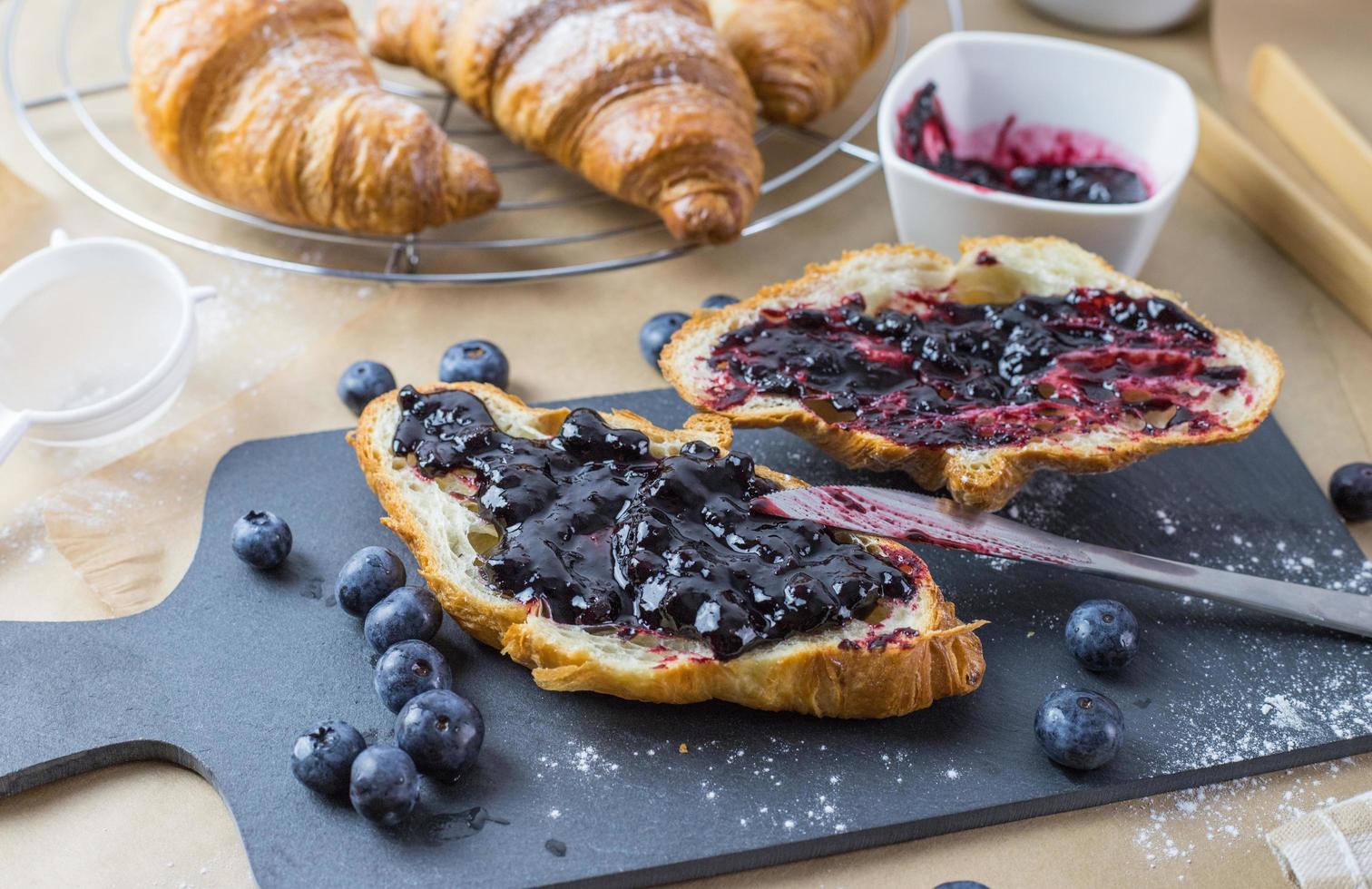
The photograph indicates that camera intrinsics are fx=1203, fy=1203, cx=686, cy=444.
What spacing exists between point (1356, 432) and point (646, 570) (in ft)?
6.86

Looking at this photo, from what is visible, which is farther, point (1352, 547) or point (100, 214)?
point (100, 214)

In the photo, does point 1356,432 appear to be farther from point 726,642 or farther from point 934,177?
point 726,642

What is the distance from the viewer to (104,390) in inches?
118

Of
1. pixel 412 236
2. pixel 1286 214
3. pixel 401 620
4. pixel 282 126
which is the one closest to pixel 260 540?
pixel 401 620

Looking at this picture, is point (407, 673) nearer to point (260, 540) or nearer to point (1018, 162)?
point (260, 540)

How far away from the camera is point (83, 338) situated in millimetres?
3033

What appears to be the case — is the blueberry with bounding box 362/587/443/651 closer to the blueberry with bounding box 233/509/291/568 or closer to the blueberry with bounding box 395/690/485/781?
the blueberry with bounding box 395/690/485/781

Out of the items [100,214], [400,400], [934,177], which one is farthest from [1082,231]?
[100,214]

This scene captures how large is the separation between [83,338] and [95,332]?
3cm

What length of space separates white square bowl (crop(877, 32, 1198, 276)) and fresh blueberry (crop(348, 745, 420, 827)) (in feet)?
6.80

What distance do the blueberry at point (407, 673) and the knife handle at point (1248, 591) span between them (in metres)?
1.34

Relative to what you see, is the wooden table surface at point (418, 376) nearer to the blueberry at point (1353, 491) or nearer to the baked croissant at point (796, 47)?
the blueberry at point (1353, 491)

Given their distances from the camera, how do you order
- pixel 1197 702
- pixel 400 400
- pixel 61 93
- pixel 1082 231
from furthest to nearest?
1. pixel 61 93
2. pixel 1082 231
3. pixel 400 400
4. pixel 1197 702

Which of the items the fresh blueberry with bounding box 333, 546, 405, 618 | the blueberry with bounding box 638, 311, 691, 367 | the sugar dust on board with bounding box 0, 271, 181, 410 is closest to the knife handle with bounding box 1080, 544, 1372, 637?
the blueberry with bounding box 638, 311, 691, 367
